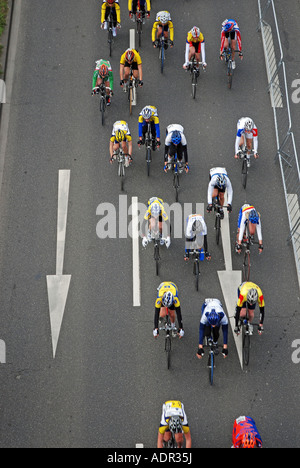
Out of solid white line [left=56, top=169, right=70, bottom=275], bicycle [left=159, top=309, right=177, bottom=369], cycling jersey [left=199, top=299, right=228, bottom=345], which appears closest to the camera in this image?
cycling jersey [left=199, top=299, right=228, bottom=345]

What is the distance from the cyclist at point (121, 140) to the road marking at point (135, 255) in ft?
4.10

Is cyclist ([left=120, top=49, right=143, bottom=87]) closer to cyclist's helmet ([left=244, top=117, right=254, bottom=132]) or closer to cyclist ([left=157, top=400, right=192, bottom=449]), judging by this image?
cyclist's helmet ([left=244, top=117, right=254, bottom=132])

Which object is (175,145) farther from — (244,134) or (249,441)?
(249,441)

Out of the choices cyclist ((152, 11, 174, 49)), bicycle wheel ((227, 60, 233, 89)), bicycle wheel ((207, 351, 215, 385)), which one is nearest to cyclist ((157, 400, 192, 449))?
bicycle wheel ((207, 351, 215, 385))

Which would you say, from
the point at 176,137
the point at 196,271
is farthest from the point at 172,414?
the point at 176,137

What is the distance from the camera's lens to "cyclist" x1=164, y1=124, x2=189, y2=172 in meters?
20.6

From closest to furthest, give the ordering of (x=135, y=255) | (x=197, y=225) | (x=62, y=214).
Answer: (x=197, y=225)
(x=135, y=255)
(x=62, y=214)

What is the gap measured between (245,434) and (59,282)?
6.33 metres

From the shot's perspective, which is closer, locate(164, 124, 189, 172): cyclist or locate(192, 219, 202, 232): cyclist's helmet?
locate(192, 219, 202, 232): cyclist's helmet

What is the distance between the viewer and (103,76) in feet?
74.0

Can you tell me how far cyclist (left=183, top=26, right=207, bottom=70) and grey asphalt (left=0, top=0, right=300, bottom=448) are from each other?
1.33 metres

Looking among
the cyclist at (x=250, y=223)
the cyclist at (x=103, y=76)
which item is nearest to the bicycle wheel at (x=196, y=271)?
the cyclist at (x=250, y=223)

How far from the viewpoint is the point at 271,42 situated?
25.8m
